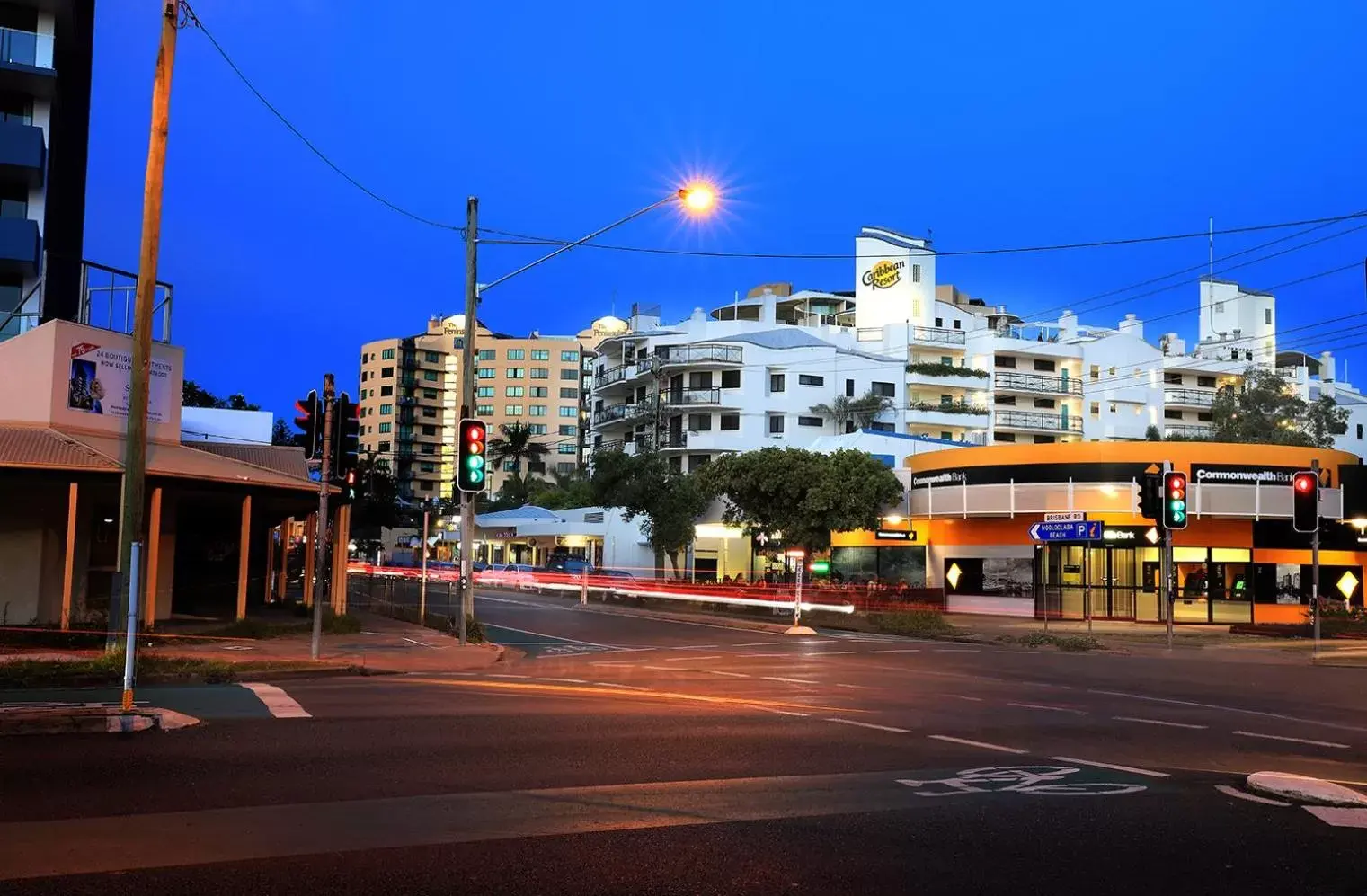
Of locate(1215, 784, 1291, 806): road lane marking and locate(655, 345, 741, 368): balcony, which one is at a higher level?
locate(655, 345, 741, 368): balcony

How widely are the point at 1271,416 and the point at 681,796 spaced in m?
77.1

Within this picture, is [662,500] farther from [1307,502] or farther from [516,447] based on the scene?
[516,447]

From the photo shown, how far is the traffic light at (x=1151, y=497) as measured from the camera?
27844 millimetres

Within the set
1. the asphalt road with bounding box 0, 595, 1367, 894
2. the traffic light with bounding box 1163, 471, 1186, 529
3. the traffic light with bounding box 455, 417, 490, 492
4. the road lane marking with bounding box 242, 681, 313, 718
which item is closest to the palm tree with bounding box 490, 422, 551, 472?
the traffic light with bounding box 1163, 471, 1186, 529

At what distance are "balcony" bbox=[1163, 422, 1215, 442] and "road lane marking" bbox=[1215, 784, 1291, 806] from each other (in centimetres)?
8132

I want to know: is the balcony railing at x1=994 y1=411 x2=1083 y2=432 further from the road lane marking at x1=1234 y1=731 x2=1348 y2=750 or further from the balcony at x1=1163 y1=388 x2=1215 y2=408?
the road lane marking at x1=1234 y1=731 x2=1348 y2=750

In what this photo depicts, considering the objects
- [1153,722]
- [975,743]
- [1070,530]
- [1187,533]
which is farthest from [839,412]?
[975,743]

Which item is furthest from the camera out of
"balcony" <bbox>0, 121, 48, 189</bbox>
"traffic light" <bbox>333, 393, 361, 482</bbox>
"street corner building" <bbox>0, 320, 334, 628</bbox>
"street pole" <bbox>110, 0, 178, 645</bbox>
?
"balcony" <bbox>0, 121, 48, 189</bbox>

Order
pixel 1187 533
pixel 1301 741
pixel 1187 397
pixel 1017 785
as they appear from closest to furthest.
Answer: pixel 1017 785
pixel 1301 741
pixel 1187 533
pixel 1187 397

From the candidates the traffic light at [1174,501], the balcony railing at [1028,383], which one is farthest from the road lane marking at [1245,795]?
the balcony railing at [1028,383]

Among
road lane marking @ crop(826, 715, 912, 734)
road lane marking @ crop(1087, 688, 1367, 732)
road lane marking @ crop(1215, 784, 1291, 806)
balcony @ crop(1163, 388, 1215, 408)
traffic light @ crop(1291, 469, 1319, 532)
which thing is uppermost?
balcony @ crop(1163, 388, 1215, 408)

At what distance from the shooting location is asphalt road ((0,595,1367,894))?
667cm

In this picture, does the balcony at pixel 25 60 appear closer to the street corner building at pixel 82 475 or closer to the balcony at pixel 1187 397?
the street corner building at pixel 82 475

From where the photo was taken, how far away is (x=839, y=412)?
76438 millimetres
